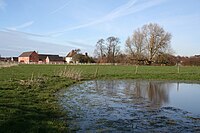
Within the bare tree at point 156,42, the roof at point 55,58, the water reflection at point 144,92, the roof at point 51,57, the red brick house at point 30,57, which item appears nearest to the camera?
the water reflection at point 144,92

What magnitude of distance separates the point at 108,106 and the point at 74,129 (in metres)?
4.93

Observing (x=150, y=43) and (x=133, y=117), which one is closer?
(x=133, y=117)

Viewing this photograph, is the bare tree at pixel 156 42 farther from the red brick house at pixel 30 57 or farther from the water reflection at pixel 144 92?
the red brick house at pixel 30 57

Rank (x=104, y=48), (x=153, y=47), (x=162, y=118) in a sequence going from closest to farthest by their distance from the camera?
(x=162, y=118), (x=153, y=47), (x=104, y=48)

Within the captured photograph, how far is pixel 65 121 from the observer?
8984mm

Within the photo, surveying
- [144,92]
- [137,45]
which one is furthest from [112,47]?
[144,92]

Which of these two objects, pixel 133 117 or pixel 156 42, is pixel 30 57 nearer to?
pixel 156 42

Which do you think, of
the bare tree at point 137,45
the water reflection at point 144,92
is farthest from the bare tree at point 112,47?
the water reflection at point 144,92

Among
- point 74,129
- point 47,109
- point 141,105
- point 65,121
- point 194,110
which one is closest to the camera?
point 74,129

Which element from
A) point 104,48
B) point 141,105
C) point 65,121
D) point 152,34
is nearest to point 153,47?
point 152,34

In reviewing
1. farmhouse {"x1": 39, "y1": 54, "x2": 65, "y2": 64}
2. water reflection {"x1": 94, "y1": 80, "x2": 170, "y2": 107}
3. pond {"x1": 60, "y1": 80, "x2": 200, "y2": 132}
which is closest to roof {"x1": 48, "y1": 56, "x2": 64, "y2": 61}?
farmhouse {"x1": 39, "y1": 54, "x2": 65, "y2": 64}

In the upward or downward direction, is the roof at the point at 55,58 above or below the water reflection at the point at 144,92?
above

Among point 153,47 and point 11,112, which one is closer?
point 11,112

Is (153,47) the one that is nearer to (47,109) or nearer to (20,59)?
(47,109)
